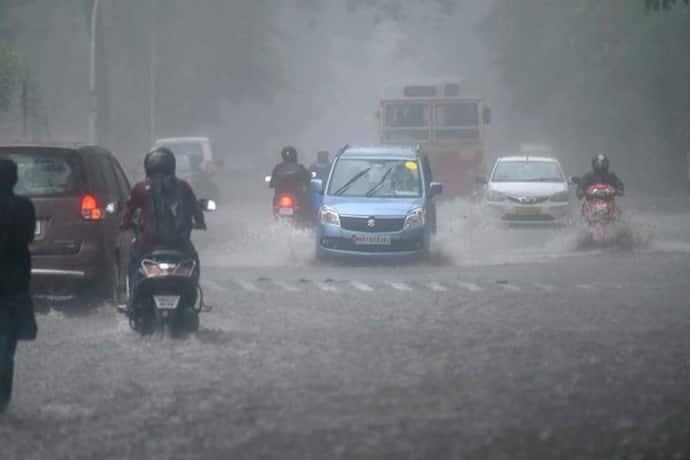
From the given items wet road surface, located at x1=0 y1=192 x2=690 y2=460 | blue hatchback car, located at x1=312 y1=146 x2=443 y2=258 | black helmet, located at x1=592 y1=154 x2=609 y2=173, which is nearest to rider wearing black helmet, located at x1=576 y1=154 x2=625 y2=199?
black helmet, located at x1=592 y1=154 x2=609 y2=173

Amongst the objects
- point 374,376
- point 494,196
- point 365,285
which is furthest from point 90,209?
point 494,196

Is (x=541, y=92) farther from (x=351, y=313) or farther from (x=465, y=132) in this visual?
(x=351, y=313)

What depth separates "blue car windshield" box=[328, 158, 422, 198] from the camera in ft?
85.4

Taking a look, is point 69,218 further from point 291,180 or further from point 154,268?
point 291,180

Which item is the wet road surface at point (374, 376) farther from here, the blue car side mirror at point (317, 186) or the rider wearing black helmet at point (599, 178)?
the rider wearing black helmet at point (599, 178)

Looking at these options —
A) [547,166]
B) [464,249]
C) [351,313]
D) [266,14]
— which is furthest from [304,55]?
[351,313]

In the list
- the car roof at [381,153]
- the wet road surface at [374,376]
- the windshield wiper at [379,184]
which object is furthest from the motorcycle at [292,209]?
the wet road surface at [374,376]

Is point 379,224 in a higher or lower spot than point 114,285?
higher

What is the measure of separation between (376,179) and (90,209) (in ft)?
32.4

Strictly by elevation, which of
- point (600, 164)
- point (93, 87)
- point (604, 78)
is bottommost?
point (600, 164)

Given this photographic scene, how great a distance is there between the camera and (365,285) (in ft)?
69.8

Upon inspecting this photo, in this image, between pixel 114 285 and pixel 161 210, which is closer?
pixel 161 210

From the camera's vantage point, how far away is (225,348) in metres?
14.1

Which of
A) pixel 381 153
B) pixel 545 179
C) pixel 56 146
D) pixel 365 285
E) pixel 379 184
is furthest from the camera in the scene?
pixel 545 179
